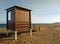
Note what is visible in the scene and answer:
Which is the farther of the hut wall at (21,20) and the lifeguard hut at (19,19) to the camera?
the hut wall at (21,20)

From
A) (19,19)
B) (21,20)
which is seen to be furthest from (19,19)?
(21,20)

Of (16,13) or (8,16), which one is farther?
(8,16)

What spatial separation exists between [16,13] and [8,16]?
351 centimetres

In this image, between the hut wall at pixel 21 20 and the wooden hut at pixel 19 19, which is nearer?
the wooden hut at pixel 19 19

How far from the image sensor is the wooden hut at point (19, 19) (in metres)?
14.3

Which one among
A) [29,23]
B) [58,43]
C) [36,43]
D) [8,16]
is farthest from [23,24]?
[58,43]

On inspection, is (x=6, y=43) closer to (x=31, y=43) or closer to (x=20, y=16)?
(x=31, y=43)

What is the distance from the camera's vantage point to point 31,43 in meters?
12.2

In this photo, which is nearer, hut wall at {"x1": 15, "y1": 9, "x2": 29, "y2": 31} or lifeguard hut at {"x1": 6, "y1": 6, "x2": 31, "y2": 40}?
lifeguard hut at {"x1": 6, "y1": 6, "x2": 31, "y2": 40}

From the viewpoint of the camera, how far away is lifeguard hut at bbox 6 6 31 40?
14303 millimetres

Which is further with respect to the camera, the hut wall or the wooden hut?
the hut wall

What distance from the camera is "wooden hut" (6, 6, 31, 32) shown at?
1430cm

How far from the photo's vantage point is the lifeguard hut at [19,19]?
1430cm

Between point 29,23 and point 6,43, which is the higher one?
point 29,23
